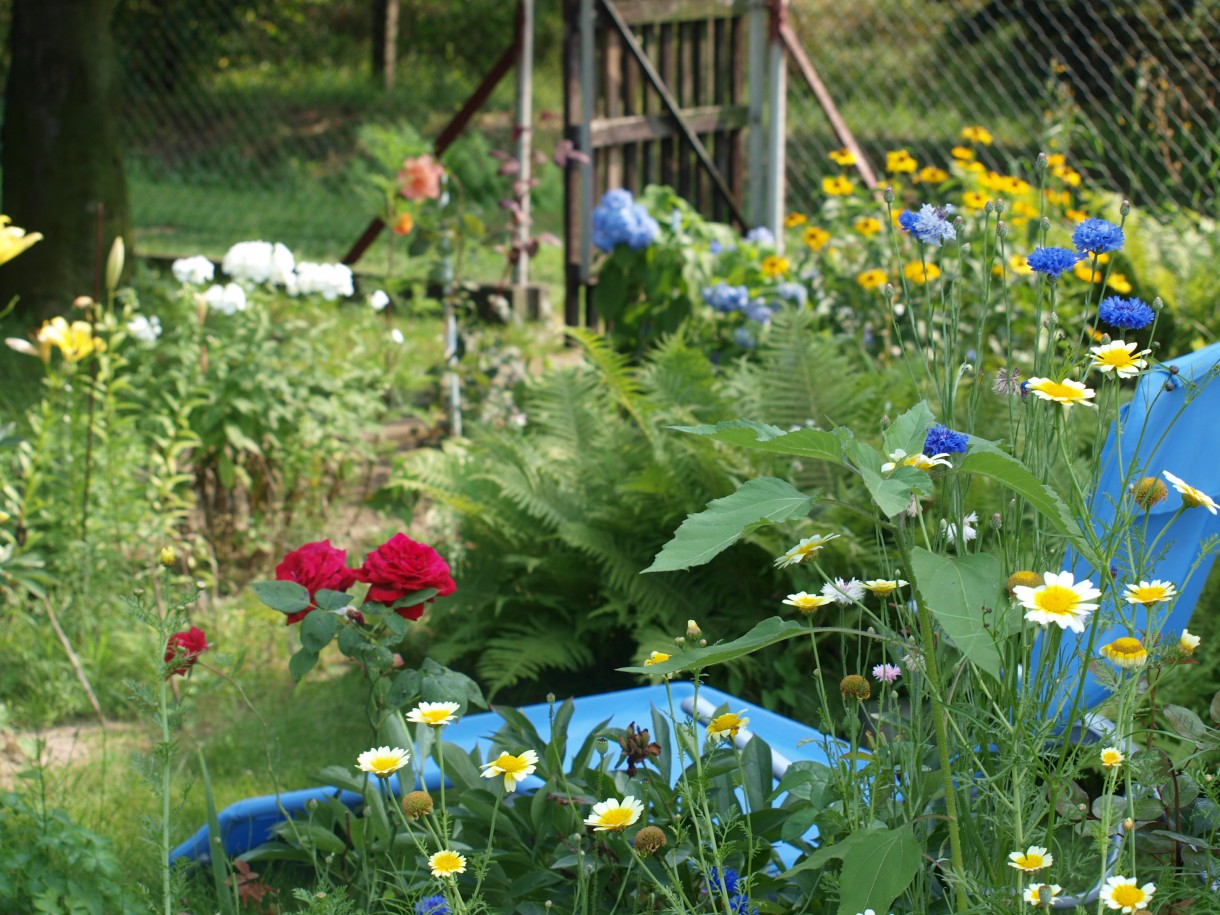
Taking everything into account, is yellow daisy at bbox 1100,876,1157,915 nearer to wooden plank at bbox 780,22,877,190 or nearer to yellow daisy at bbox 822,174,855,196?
yellow daisy at bbox 822,174,855,196

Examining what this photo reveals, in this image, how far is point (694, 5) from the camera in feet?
Result: 17.5

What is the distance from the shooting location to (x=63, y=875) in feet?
5.71

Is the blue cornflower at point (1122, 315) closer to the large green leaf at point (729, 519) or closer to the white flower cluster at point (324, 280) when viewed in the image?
the large green leaf at point (729, 519)

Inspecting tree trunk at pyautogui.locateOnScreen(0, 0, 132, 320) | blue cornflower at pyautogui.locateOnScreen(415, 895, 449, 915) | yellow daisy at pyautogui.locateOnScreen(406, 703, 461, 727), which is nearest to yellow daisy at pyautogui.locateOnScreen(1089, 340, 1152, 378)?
yellow daisy at pyautogui.locateOnScreen(406, 703, 461, 727)

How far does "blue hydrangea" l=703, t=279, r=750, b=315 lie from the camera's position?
4156 millimetres

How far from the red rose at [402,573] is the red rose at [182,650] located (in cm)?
22

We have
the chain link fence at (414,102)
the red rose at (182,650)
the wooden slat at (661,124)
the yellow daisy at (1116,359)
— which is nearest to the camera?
the yellow daisy at (1116,359)

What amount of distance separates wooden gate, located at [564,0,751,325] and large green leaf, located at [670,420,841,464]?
11.9 feet

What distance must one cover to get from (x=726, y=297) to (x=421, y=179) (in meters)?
1.18

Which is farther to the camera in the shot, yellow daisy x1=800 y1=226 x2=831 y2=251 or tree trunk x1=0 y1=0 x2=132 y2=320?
tree trunk x1=0 y1=0 x2=132 y2=320

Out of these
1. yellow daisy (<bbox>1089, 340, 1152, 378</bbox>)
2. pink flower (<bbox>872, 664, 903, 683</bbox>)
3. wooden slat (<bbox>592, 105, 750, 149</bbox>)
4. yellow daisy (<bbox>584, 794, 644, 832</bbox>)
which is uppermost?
wooden slat (<bbox>592, 105, 750, 149</bbox>)

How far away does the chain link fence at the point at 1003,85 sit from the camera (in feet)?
20.8

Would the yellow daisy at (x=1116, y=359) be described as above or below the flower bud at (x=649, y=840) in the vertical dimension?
above

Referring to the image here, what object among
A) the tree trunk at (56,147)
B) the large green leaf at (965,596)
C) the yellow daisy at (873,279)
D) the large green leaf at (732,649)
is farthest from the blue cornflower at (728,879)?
the tree trunk at (56,147)
